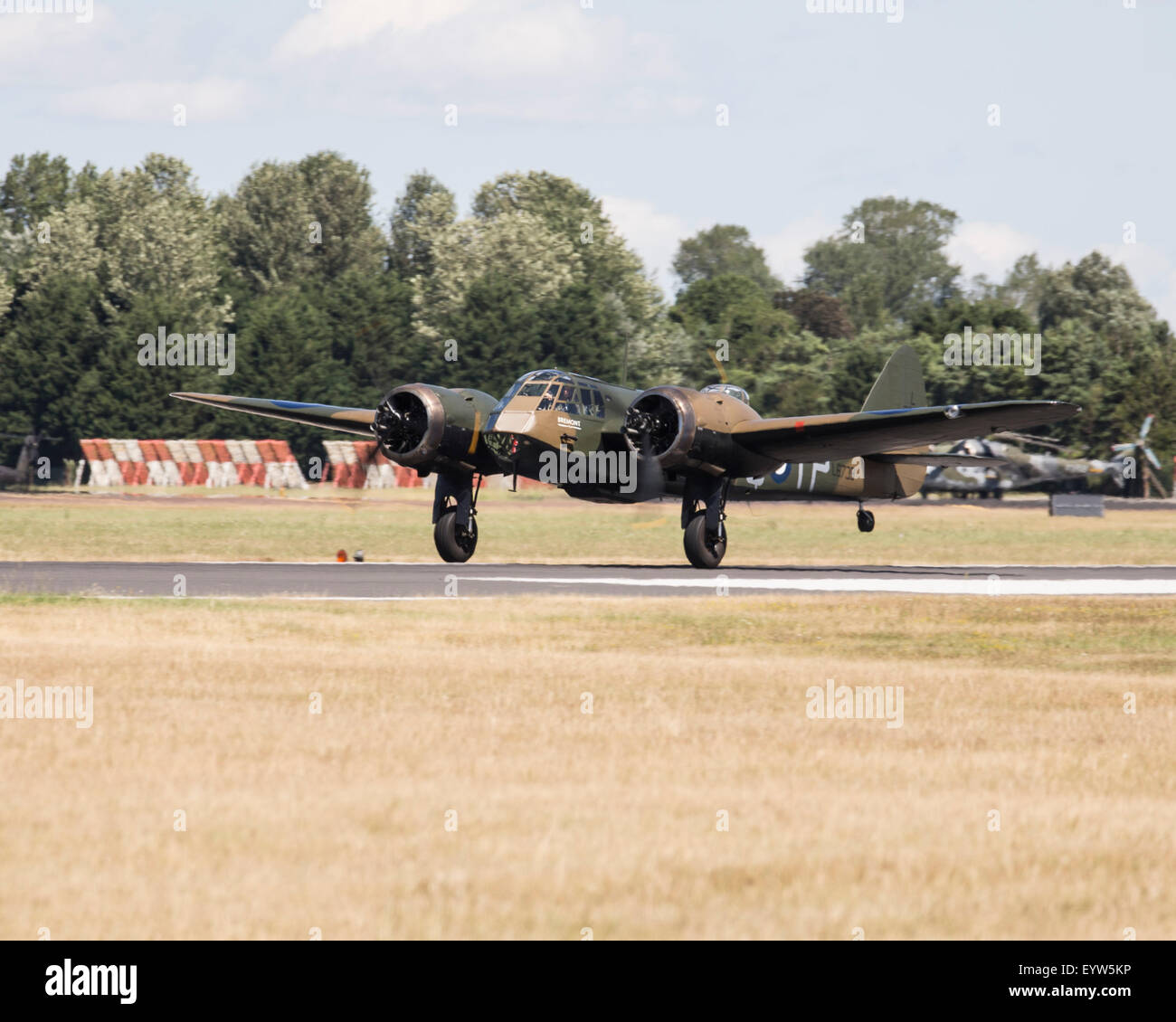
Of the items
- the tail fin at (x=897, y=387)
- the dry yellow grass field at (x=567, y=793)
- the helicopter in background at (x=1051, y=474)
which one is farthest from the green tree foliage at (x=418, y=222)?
the dry yellow grass field at (x=567, y=793)

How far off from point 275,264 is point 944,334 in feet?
201

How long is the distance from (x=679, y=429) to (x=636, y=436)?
1104mm

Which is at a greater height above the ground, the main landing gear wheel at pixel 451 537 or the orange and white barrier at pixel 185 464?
the orange and white barrier at pixel 185 464

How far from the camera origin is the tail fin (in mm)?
45375

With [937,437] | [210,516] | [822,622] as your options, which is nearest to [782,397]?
[210,516]

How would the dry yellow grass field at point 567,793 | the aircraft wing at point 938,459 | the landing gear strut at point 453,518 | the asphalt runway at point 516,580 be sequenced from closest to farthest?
the dry yellow grass field at point 567,793
the asphalt runway at point 516,580
the landing gear strut at point 453,518
the aircraft wing at point 938,459

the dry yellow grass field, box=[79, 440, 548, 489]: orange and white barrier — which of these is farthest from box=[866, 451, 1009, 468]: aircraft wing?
box=[79, 440, 548, 489]: orange and white barrier

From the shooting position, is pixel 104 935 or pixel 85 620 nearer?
pixel 104 935

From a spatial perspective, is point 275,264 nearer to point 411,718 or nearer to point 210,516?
point 210,516

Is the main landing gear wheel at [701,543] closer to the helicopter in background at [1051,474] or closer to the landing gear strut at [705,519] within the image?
the landing gear strut at [705,519]

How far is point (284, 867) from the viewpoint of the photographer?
9070 mm

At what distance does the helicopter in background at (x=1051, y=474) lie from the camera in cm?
9469

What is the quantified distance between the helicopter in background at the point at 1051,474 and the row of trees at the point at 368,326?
11.0 ft

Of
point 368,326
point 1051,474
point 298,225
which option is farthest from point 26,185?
point 1051,474
